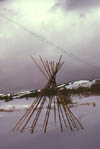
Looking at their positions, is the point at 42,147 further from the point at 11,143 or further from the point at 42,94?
the point at 42,94

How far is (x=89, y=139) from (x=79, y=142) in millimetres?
295

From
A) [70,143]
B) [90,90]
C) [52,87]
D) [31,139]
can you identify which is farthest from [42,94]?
[90,90]

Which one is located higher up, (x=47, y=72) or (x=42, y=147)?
(x=47, y=72)

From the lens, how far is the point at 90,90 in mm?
37906

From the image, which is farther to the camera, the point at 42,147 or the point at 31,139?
the point at 31,139

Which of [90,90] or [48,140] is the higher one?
[90,90]

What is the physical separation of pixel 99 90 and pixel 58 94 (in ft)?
113

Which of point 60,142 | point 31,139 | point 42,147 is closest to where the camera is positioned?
point 42,147

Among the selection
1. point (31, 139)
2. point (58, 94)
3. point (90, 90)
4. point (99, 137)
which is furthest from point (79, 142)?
point (90, 90)

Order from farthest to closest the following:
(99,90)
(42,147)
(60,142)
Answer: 1. (99,90)
2. (60,142)
3. (42,147)

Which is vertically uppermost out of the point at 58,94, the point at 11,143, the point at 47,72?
the point at 47,72

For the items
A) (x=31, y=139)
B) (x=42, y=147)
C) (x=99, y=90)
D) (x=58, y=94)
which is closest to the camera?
(x=42, y=147)

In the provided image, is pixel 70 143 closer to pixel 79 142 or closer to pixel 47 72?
pixel 79 142

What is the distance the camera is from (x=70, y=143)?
12.3 feet
